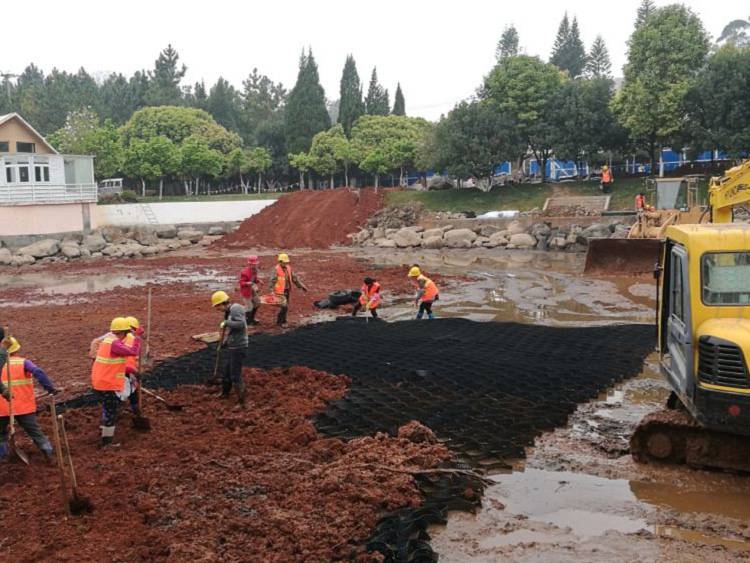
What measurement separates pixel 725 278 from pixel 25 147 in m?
42.7

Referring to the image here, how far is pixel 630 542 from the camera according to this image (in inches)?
247

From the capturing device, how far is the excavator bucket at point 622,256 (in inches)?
937

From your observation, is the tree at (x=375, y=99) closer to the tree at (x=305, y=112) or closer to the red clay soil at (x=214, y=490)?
the tree at (x=305, y=112)

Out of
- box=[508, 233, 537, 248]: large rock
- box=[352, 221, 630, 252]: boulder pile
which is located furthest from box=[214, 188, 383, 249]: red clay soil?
box=[508, 233, 537, 248]: large rock

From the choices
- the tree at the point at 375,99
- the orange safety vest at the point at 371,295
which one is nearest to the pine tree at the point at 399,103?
the tree at the point at 375,99

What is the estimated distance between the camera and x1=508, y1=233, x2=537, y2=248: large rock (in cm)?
3478

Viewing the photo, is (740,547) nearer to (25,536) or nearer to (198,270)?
(25,536)

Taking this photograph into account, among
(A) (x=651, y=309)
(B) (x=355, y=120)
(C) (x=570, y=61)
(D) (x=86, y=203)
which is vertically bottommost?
(A) (x=651, y=309)

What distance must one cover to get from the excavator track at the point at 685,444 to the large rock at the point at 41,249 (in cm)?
3183

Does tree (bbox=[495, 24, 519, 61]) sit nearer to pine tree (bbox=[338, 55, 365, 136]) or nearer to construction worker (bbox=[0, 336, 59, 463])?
pine tree (bbox=[338, 55, 365, 136])

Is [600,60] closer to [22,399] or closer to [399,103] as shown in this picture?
[399,103]

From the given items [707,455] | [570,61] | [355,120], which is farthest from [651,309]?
[570,61]

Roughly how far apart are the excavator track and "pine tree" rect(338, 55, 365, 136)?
61.2 metres

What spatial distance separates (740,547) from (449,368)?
18.6 feet
